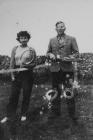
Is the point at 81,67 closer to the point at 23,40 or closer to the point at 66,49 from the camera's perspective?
the point at 66,49

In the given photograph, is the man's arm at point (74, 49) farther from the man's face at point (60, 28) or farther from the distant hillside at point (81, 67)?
the distant hillside at point (81, 67)

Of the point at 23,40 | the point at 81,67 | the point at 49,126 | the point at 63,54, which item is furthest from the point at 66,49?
the point at 81,67

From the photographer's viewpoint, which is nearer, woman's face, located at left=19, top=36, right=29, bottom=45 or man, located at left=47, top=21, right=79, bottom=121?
man, located at left=47, top=21, right=79, bottom=121

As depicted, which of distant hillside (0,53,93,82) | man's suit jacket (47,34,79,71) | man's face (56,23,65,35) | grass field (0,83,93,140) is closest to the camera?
grass field (0,83,93,140)

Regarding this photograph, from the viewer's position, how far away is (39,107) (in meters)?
8.20

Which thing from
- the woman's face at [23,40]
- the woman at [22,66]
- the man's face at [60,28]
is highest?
the man's face at [60,28]

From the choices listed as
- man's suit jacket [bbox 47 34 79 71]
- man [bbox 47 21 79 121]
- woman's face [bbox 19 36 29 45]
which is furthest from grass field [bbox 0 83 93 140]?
woman's face [bbox 19 36 29 45]

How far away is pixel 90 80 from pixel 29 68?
699cm

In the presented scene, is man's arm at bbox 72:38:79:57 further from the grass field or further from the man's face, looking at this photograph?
the grass field

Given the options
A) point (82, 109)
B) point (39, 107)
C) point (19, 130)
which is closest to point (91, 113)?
point (82, 109)

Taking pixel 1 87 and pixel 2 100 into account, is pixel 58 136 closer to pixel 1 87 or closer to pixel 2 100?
pixel 2 100

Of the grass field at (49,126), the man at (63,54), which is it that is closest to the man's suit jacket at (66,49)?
the man at (63,54)

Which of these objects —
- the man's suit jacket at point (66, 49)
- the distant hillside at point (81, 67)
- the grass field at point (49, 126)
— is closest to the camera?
the grass field at point (49, 126)

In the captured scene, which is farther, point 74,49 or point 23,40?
point 23,40
